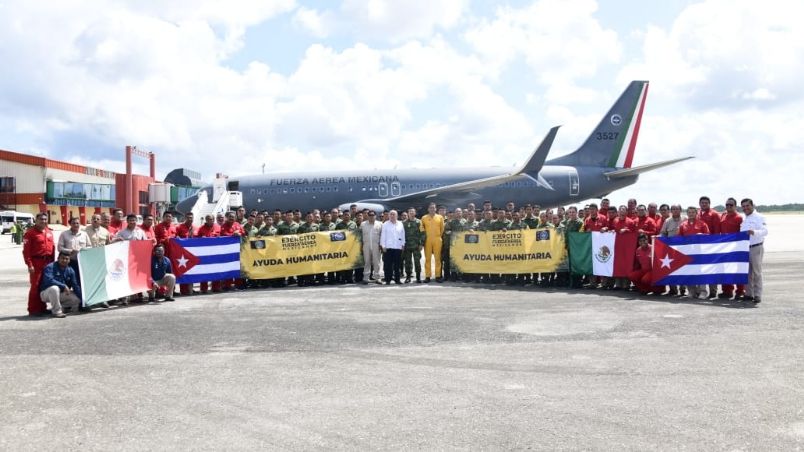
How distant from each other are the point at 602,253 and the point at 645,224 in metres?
1.13

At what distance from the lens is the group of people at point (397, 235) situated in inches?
435

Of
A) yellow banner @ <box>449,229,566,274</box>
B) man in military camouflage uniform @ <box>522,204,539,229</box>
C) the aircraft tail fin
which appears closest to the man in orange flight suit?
yellow banner @ <box>449,229,566,274</box>

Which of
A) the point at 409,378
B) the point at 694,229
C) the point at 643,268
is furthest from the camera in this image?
the point at 643,268

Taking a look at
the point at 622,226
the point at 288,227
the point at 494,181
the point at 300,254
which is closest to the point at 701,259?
the point at 622,226

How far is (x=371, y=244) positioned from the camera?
15.7m

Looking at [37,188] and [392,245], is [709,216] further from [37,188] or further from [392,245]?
[37,188]

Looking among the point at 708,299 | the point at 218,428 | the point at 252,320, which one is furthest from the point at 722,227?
the point at 218,428

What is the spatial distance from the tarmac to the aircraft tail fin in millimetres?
22864

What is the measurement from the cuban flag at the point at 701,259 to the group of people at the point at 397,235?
201mm

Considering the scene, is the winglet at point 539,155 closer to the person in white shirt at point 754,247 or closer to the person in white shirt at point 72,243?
the person in white shirt at point 754,247

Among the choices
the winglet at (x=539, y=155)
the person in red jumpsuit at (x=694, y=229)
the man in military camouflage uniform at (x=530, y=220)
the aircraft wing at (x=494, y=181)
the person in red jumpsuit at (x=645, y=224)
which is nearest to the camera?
the person in red jumpsuit at (x=694, y=229)

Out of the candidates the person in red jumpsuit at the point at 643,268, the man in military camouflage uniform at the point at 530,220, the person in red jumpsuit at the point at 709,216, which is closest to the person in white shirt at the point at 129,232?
the man in military camouflage uniform at the point at 530,220

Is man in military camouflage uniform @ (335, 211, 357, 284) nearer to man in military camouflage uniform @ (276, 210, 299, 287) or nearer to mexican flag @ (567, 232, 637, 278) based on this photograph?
man in military camouflage uniform @ (276, 210, 299, 287)

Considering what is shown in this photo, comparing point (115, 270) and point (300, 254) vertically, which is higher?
point (300, 254)
